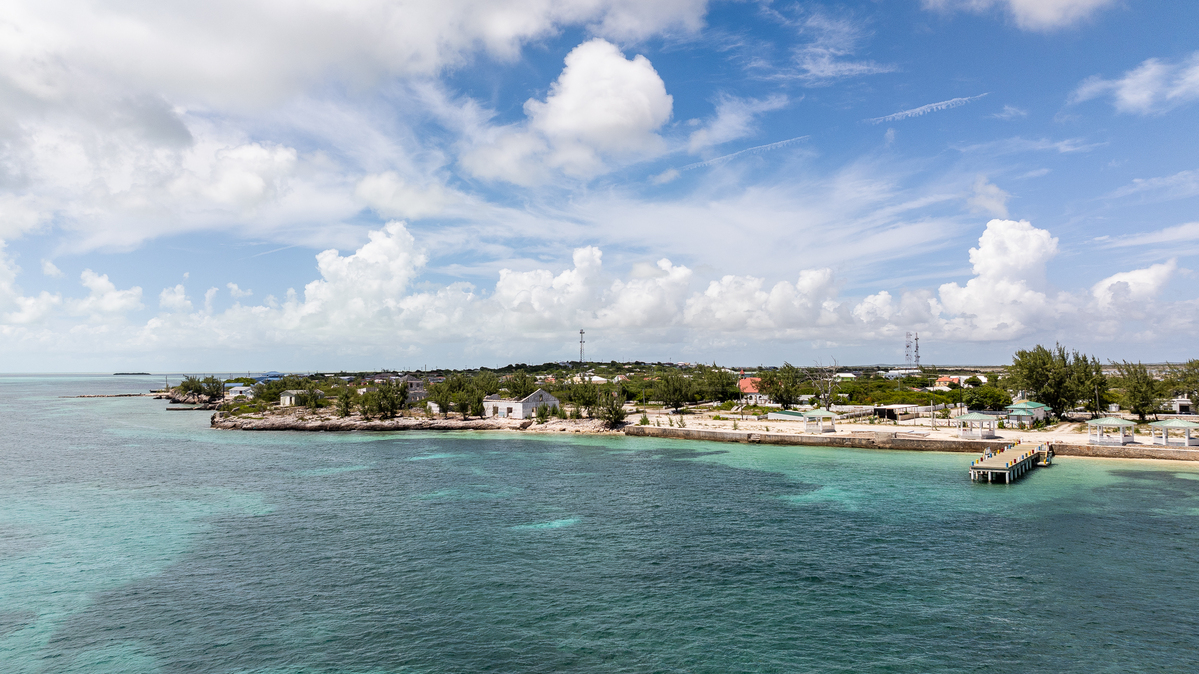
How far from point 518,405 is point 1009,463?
235ft

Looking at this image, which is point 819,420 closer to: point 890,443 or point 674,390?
point 890,443

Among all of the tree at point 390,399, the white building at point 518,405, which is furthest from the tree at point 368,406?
the white building at point 518,405

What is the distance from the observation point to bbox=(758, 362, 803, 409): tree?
104m

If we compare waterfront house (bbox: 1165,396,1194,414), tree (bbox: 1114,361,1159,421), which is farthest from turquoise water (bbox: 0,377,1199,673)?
waterfront house (bbox: 1165,396,1194,414)

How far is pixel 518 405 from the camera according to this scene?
3900 inches

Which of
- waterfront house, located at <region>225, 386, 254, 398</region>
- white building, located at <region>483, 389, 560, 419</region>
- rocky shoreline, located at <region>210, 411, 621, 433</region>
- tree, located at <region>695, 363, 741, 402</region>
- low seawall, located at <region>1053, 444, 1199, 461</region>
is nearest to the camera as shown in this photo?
low seawall, located at <region>1053, 444, 1199, 461</region>

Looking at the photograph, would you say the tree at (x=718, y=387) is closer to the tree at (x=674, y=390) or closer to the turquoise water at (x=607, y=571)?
the tree at (x=674, y=390)

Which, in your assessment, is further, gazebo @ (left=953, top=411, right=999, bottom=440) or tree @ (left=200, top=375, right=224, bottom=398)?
tree @ (left=200, top=375, right=224, bottom=398)

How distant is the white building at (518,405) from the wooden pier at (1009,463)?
213 feet

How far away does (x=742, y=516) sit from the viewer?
125ft

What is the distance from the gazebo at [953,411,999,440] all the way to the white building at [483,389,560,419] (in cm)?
6116

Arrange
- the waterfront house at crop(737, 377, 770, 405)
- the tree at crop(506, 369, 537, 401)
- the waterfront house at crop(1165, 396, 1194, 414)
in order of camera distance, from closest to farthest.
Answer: the waterfront house at crop(1165, 396, 1194, 414)
the tree at crop(506, 369, 537, 401)
the waterfront house at crop(737, 377, 770, 405)

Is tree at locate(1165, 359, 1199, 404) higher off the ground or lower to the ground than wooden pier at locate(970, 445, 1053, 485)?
higher

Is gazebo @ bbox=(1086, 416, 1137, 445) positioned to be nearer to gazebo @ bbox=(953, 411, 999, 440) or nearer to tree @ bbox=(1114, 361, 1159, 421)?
gazebo @ bbox=(953, 411, 999, 440)
